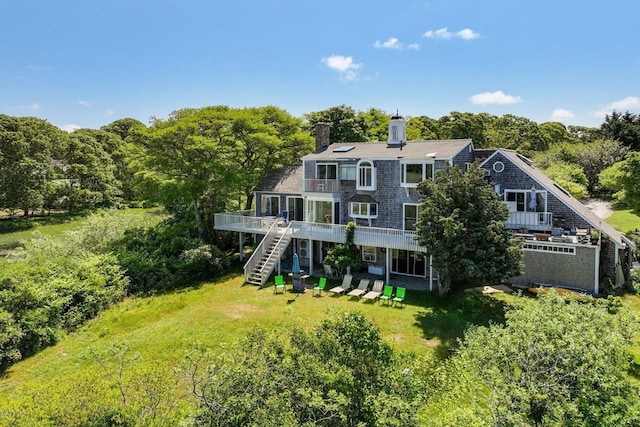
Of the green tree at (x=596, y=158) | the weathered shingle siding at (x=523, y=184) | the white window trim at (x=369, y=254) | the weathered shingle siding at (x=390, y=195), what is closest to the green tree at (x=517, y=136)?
the green tree at (x=596, y=158)

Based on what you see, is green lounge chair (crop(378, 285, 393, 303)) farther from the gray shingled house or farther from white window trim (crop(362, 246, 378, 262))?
white window trim (crop(362, 246, 378, 262))

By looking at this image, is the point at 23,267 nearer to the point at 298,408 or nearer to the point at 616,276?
the point at 298,408

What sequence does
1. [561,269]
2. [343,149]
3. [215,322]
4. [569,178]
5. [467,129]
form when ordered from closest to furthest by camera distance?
[215,322] → [561,269] → [343,149] → [569,178] → [467,129]

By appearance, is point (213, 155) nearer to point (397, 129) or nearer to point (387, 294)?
point (397, 129)

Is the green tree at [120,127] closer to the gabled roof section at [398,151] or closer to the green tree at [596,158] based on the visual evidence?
the gabled roof section at [398,151]

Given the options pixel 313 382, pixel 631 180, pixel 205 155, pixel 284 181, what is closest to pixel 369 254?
pixel 284 181

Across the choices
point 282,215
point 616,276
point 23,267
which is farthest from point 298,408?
point 282,215
